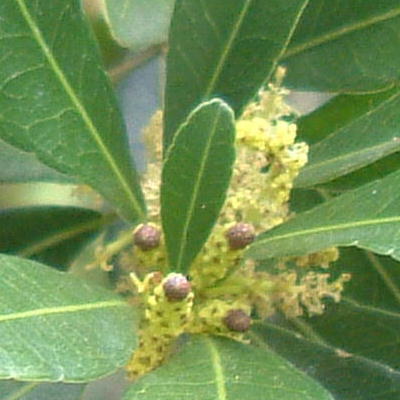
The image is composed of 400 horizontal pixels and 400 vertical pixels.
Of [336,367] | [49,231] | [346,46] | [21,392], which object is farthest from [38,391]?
[346,46]

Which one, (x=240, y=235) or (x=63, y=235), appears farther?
(x=63, y=235)

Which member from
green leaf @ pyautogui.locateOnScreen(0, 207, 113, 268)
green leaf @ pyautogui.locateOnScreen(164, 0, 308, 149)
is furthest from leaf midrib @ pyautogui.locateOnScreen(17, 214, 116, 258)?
green leaf @ pyautogui.locateOnScreen(164, 0, 308, 149)

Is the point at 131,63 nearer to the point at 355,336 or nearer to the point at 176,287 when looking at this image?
the point at 355,336

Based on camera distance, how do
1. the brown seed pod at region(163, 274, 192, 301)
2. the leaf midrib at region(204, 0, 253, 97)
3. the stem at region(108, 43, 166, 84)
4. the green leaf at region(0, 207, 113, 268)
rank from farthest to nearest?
1. the stem at region(108, 43, 166, 84)
2. the green leaf at region(0, 207, 113, 268)
3. the leaf midrib at region(204, 0, 253, 97)
4. the brown seed pod at region(163, 274, 192, 301)

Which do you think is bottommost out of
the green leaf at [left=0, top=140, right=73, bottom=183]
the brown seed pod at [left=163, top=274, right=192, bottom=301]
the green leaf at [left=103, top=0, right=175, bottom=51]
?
the green leaf at [left=0, top=140, right=73, bottom=183]

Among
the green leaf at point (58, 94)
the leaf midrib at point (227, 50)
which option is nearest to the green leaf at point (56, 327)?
the green leaf at point (58, 94)

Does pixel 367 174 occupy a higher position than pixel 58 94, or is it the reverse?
pixel 58 94

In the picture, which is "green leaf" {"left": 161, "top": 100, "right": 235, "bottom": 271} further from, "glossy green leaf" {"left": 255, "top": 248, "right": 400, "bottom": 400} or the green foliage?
"glossy green leaf" {"left": 255, "top": 248, "right": 400, "bottom": 400}
